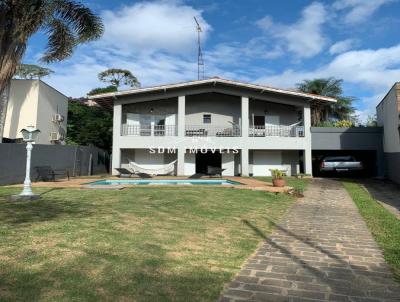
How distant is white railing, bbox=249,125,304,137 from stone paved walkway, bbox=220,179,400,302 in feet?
49.6

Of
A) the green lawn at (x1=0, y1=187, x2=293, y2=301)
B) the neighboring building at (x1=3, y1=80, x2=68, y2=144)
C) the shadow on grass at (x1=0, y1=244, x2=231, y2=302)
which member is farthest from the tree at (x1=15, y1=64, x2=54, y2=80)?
the shadow on grass at (x1=0, y1=244, x2=231, y2=302)

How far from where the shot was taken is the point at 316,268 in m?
4.84

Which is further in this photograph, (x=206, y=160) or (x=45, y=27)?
(x=206, y=160)

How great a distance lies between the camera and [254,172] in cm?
2416

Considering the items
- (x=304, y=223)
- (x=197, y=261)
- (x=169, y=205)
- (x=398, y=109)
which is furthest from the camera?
(x=398, y=109)

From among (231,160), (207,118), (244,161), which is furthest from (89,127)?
(244,161)

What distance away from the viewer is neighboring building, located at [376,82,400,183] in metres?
17.3

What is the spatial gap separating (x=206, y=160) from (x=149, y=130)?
423 cm

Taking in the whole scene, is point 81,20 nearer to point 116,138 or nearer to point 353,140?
point 116,138

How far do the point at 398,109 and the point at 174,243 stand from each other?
49.6 feet

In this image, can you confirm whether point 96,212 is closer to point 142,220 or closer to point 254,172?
Answer: point 142,220

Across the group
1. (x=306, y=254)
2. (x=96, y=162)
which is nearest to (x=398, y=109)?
(x=306, y=254)

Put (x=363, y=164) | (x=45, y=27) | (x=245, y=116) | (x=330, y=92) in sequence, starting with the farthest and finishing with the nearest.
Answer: (x=330, y=92), (x=363, y=164), (x=245, y=116), (x=45, y=27)

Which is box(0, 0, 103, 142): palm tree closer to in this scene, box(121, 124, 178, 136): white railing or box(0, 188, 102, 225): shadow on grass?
box(0, 188, 102, 225): shadow on grass
